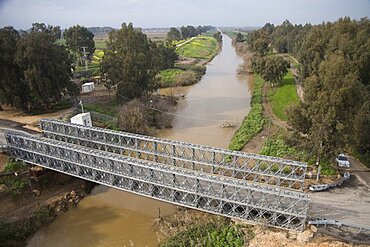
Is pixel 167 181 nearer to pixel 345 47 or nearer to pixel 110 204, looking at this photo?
pixel 110 204

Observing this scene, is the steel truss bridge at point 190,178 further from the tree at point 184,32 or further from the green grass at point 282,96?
the tree at point 184,32

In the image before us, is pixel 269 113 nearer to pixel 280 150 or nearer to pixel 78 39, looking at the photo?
pixel 280 150

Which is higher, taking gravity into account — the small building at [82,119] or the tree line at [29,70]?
the tree line at [29,70]

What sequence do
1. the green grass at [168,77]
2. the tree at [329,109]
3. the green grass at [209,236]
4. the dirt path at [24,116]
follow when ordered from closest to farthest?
the green grass at [209,236] < the tree at [329,109] < the dirt path at [24,116] < the green grass at [168,77]

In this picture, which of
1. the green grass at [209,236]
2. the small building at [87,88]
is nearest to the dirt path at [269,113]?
the green grass at [209,236]

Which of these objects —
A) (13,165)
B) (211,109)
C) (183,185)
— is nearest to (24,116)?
(13,165)

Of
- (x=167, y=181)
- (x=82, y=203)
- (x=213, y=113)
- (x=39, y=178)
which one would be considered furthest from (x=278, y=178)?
(x=213, y=113)

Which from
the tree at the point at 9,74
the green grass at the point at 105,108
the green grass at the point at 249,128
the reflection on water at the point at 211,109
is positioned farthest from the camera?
the green grass at the point at 105,108

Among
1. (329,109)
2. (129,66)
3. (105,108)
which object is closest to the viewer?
(329,109)
